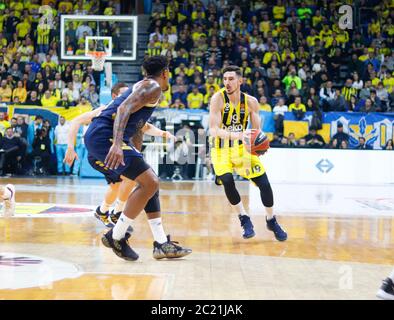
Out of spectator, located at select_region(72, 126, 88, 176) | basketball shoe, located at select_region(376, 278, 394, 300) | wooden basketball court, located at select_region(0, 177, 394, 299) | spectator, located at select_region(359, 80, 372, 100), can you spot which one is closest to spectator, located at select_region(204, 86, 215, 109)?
spectator, located at select_region(72, 126, 88, 176)

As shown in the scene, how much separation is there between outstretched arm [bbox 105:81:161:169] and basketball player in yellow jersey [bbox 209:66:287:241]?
2063 millimetres

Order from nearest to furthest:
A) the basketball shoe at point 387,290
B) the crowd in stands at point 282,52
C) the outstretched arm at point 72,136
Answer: the basketball shoe at point 387,290, the outstretched arm at point 72,136, the crowd in stands at point 282,52

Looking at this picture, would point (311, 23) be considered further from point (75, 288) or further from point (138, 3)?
point (75, 288)

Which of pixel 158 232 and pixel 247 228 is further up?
pixel 158 232

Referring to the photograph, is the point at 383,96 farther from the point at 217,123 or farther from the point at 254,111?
the point at 217,123

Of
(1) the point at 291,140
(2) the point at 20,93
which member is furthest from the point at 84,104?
(1) the point at 291,140

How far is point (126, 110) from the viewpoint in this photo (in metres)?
6.13

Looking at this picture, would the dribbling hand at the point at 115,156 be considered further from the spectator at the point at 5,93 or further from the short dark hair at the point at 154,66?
the spectator at the point at 5,93

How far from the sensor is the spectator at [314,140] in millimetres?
18375

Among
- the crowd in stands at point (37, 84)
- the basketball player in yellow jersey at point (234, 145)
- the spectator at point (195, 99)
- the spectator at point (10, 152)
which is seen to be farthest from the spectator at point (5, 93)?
the basketball player in yellow jersey at point (234, 145)

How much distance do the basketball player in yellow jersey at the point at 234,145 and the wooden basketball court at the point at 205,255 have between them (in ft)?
1.51

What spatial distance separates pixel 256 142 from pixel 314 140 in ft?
34.1

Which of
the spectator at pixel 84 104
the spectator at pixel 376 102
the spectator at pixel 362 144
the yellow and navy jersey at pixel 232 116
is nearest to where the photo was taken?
the yellow and navy jersey at pixel 232 116

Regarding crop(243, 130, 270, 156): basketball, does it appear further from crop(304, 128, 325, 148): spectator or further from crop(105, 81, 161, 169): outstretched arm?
crop(304, 128, 325, 148): spectator
